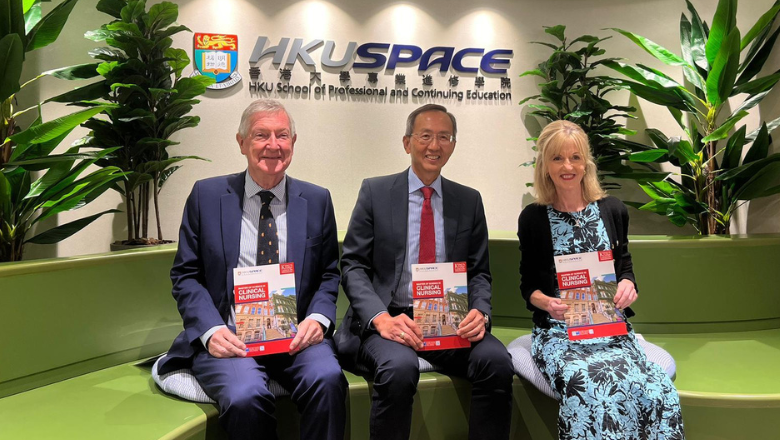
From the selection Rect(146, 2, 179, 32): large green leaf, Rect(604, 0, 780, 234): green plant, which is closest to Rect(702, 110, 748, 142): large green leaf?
Rect(604, 0, 780, 234): green plant

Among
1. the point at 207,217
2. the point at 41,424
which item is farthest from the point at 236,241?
the point at 41,424

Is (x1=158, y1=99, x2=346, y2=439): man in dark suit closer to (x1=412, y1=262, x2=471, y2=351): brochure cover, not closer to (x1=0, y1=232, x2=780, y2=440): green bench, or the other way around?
(x1=0, y1=232, x2=780, y2=440): green bench

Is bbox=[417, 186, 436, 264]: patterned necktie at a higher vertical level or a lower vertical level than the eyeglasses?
lower

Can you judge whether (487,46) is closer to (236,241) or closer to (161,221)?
(161,221)

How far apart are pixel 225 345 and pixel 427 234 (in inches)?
36.1

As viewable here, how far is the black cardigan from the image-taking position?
7.52 feet

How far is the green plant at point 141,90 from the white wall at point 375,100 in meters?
0.67

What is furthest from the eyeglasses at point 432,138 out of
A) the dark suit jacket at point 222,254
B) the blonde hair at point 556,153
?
the dark suit jacket at point 222,254

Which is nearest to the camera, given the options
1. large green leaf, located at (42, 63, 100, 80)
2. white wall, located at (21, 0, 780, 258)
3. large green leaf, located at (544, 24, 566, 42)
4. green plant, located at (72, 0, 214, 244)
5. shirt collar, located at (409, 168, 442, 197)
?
shirt collar, located at (409, 168, 442, 197)

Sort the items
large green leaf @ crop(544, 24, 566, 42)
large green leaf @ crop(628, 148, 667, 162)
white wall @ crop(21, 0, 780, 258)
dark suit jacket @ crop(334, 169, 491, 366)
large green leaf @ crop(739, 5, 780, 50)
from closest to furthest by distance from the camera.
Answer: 1. dark suit jacket @ crop(334, 169, 491, 366)
2. large green leaf @ crop(739, 5, 780, 50)
3. large green leaf @ crop(628, 148, 667, 162)
4. white wall @ crop(21, 0, 780, 258)
5. large green leaf @ crop(544, 24, 566, 42)

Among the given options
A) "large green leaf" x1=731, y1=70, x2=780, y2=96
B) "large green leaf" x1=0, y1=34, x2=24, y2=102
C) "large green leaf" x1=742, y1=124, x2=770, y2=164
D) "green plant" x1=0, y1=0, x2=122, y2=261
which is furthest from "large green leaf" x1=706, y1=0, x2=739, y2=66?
"large green leaf" x1=0, y1=34, x2=24, y2=102

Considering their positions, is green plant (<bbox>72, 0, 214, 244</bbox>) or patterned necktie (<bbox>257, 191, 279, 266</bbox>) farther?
green plant (<bbox>72, 0, 214, 244</bbox>)

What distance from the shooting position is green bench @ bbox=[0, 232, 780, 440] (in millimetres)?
1888

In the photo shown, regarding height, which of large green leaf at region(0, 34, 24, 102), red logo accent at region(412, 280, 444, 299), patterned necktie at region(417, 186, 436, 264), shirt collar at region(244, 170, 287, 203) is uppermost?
large green leaf at region(0, 34, 24, 102)
